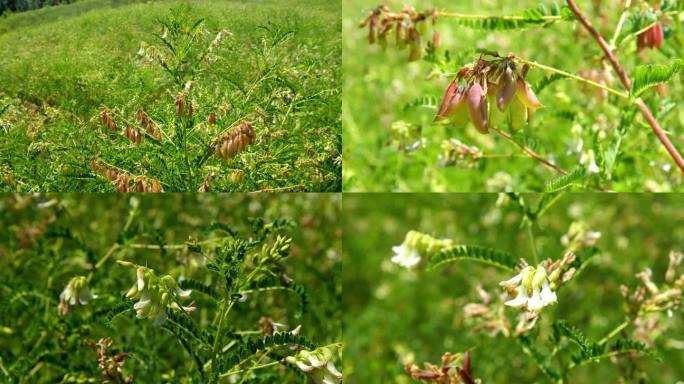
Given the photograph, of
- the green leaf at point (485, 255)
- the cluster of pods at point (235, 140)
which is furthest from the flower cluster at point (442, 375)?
the cluster of pods at point (235, 140)

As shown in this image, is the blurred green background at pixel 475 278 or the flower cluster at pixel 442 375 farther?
the blurred green background at pixel 475 278

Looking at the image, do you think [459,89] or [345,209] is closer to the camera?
[459,89]

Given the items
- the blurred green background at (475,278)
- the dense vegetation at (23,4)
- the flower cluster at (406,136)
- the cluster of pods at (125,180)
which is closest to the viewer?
the flower cluster at (406,136)

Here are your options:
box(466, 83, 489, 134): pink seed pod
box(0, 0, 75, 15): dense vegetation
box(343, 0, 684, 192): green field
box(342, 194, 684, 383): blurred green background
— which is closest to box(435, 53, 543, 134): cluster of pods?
box(466, 83, 489, 134): pink seed pod

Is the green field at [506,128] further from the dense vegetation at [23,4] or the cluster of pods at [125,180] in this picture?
the dense vegetation at [23,4]

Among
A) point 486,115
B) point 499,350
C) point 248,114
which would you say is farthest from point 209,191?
point 486,115

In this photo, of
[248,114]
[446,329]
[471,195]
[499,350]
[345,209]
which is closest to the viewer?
[499,350]

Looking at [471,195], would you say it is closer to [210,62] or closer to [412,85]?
[412,85]
